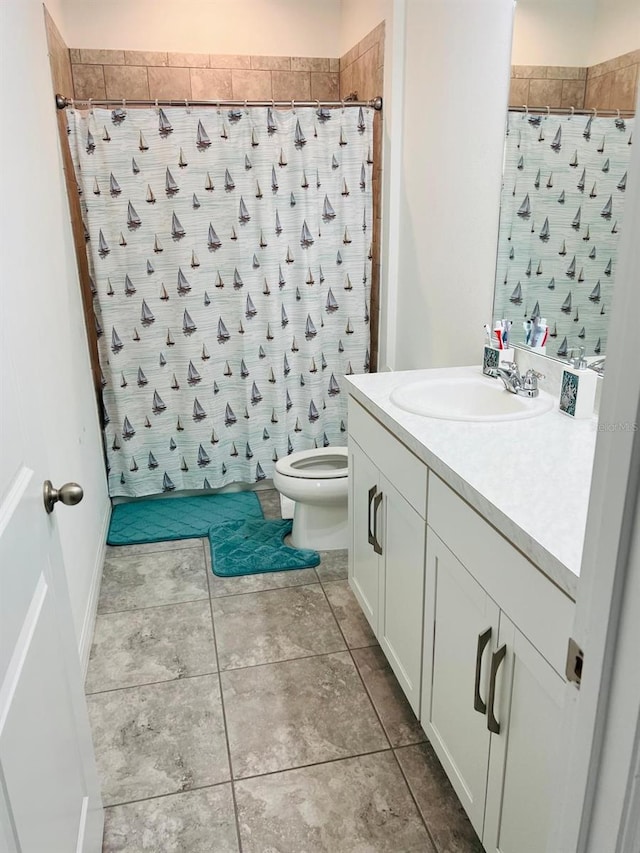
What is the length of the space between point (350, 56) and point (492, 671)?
121 inches

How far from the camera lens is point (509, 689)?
1.16m

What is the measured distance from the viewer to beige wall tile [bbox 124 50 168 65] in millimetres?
3158

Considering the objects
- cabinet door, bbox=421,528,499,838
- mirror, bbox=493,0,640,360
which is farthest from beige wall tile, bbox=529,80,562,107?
cabinet door, bbox=421,528,499,838

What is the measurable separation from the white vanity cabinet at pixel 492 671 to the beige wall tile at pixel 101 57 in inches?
114

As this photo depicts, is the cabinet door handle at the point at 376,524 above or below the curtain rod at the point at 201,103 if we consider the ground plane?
below

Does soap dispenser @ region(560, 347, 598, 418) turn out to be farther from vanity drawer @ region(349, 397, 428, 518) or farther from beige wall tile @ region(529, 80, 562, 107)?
beige wall tile @ region(529, 80, 562, 107)

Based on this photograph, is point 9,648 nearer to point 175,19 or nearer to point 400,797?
point 400,797

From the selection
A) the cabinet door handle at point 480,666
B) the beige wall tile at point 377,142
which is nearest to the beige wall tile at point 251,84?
the beige wall tile at point 377,142

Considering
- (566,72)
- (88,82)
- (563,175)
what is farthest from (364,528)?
(88,82)

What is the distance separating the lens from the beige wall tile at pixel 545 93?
180 centimetres

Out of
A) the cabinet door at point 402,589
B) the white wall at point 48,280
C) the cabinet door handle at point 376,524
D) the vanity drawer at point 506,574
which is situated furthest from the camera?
the cabinet door handle at point 376,524

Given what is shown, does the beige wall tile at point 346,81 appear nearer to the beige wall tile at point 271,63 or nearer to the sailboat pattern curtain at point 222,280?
the beige wall tile at point 271,63

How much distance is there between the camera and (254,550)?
9.12 feet

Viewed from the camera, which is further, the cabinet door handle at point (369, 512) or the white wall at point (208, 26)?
the white wall at point (208, 26)
